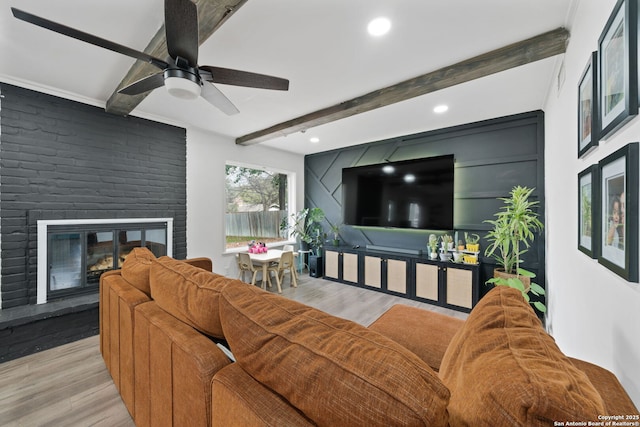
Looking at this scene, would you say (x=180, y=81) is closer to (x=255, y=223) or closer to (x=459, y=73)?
(x=459, y=73)

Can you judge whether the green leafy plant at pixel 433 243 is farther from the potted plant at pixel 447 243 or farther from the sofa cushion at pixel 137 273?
the sofa cushion at pixel 137 273

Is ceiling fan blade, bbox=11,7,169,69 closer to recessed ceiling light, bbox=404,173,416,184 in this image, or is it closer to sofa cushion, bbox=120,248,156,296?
sofa cushion, bbox=120,248,156,296

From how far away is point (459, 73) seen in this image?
220cm

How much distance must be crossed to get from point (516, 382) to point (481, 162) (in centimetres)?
380

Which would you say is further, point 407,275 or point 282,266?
point 282,266

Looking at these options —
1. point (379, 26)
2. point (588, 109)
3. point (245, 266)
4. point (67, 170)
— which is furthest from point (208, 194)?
point (588, 109)

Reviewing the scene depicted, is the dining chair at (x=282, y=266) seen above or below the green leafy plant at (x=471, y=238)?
below

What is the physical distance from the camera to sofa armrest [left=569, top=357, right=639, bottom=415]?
732mm

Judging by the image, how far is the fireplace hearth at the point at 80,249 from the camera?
2688 mm

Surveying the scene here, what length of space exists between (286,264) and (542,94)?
12.8 ft

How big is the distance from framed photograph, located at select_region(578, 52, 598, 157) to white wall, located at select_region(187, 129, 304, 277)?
4.15 meters

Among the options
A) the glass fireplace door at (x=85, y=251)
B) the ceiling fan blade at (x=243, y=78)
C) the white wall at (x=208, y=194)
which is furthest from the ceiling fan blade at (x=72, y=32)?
the white wall at (x=208, y=194)

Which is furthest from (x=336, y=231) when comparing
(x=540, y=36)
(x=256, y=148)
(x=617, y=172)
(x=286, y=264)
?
(x=617, y=172)

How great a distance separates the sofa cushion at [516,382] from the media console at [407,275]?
2.95m
